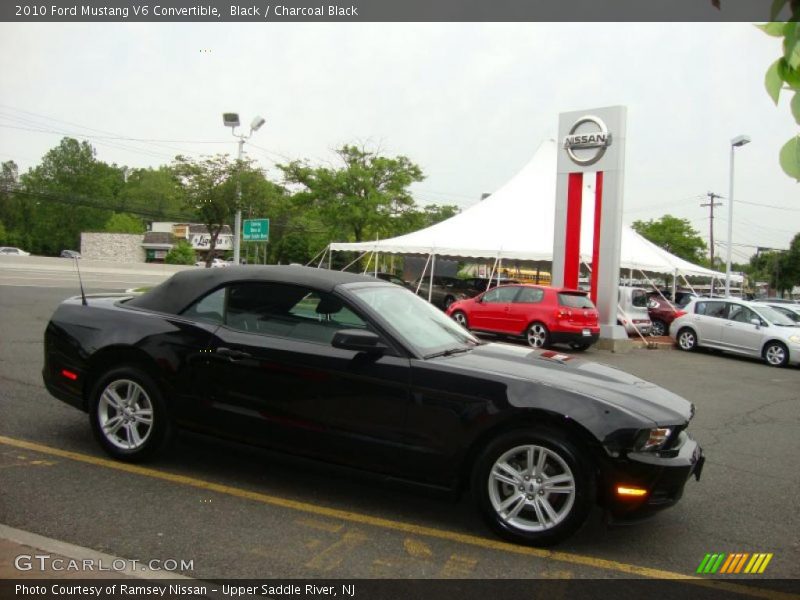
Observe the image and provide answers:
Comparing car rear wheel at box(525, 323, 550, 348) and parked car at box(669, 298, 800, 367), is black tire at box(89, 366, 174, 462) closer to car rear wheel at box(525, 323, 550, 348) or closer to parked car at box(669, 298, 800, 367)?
car rear wheel at box(525, 323, 550, 348)

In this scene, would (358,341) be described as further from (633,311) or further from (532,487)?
(633,311)

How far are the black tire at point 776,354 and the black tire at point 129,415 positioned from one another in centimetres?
1486

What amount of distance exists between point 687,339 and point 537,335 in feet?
16.4

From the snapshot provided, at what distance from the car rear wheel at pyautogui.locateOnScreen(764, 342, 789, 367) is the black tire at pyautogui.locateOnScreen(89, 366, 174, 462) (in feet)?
48.8

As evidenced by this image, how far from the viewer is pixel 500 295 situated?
16.5 meters

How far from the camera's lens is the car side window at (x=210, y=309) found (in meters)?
4.57

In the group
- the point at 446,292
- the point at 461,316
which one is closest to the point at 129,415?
the point at 461,316

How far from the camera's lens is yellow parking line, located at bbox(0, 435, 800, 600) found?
3420mm

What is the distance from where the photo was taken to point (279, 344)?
4.26 meters

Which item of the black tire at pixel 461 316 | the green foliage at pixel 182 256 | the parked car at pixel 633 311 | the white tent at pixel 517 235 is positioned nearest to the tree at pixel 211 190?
the white tent at pixel 517 235

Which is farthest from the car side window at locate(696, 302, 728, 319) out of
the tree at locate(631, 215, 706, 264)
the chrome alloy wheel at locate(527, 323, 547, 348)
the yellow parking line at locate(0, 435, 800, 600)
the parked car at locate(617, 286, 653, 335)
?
the tree at locate(631, 215, 706, 264)

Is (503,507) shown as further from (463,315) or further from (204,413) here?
(463,315)

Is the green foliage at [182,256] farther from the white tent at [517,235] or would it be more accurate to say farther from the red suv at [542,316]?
the red suv at [542,316]

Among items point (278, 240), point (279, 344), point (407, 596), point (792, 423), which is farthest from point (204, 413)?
point (278, 240)
